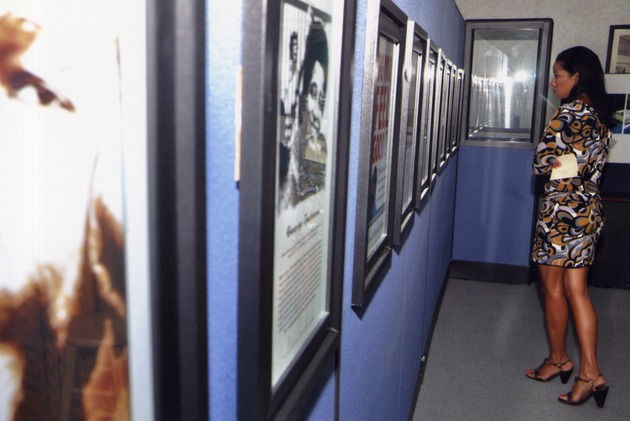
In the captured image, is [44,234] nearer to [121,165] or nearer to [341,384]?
[121,165]

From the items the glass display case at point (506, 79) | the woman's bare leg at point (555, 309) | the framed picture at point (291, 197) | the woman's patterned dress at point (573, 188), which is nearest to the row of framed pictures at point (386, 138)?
the framed picture at point (291, 197)

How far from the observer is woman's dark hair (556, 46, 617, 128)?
2387 mm

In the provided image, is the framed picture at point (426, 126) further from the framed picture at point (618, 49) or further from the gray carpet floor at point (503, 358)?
the framed picture at point (618, 49)

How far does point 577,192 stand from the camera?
7.87ft

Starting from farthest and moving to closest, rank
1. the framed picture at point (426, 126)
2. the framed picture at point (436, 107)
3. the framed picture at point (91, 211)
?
the framed picture at point (436, 107) → the framed picture at point (426, 126) → the framed picture at point (91, 211)

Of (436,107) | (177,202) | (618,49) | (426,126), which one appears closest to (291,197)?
(177,202)

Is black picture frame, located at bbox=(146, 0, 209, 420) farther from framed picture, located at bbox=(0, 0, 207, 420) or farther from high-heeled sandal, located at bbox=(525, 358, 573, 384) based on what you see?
high-heeled sandal, located at bbox=(525, 358, 573, 384)

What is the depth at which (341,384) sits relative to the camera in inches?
40.1

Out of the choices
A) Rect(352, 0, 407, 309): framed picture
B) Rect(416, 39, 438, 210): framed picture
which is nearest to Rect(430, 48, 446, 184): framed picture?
Rect(416, 39, 438, 210): framed picture

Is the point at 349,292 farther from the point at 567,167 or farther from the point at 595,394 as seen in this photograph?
the point at 595,394

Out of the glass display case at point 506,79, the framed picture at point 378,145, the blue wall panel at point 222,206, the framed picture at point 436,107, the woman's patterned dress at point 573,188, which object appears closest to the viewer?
the blue wall panel at point 222,206

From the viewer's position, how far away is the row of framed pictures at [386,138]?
1009 millimetres

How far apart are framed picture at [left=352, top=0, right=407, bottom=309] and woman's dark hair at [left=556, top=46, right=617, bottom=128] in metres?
1.39

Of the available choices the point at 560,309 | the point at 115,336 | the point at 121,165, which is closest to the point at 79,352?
the point at 115,336
